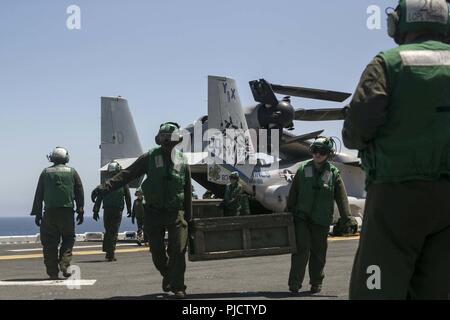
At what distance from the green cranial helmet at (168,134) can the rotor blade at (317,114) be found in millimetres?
17508

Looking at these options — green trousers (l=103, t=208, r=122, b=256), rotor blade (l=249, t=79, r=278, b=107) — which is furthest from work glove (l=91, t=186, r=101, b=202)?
rotor blade (l=249, t=79, r=278, b=107)

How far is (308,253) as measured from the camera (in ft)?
27.8

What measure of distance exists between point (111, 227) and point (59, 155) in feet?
11.6

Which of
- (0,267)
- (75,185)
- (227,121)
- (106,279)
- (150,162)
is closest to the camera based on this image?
(150,162)

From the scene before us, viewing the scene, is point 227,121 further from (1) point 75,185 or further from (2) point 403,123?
(2) point 403,123

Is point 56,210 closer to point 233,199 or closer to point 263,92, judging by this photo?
point 233,199

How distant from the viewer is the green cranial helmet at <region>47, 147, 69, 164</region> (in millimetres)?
10719

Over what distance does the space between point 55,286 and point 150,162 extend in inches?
90.6

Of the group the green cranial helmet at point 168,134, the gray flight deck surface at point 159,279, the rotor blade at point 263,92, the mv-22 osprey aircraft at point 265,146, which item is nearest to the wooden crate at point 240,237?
the gray flight deck surface at point 159,279

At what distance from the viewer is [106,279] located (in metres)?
9.69

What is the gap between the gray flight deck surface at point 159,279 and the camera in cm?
794

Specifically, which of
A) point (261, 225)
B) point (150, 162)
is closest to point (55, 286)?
point (150, 162)

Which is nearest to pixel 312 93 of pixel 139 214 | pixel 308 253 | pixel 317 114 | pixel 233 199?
pixel 317 114

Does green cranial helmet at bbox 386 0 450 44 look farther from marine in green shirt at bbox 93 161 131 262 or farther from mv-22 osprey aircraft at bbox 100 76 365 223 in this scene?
mv-22 osprey aircraft at bbox 100 76 365 223
